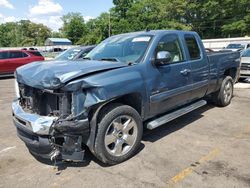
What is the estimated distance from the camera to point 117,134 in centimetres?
404

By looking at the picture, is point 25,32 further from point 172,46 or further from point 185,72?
point 185,72

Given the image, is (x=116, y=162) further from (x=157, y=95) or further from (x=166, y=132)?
(x=166, y=132)

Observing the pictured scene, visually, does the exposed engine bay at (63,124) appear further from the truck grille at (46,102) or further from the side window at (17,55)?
the side window at (17,55)

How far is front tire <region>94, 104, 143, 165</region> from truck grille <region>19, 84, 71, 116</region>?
53cm

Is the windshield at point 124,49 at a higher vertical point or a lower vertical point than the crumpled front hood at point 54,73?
higher

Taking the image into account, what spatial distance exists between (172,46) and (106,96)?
2.14 m

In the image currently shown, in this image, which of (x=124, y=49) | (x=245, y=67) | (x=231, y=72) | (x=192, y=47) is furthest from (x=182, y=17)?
(x=124, y=49)

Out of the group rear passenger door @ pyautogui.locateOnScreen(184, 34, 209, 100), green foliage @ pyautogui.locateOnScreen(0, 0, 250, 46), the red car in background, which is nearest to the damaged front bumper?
rear passenger door @ pyautogui.locateOnScreen(184, 34, 209, 100)

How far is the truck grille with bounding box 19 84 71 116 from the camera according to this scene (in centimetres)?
360

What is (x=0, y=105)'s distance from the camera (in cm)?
823

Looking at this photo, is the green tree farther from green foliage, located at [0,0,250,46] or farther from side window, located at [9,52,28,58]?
side window, located at [9,52,28,58]

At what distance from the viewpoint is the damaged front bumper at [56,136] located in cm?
353

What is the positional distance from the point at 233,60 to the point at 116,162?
4.81m

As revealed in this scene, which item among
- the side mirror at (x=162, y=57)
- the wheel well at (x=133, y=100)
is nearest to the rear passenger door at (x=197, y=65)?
the side mirror at (x=162, y=57)
